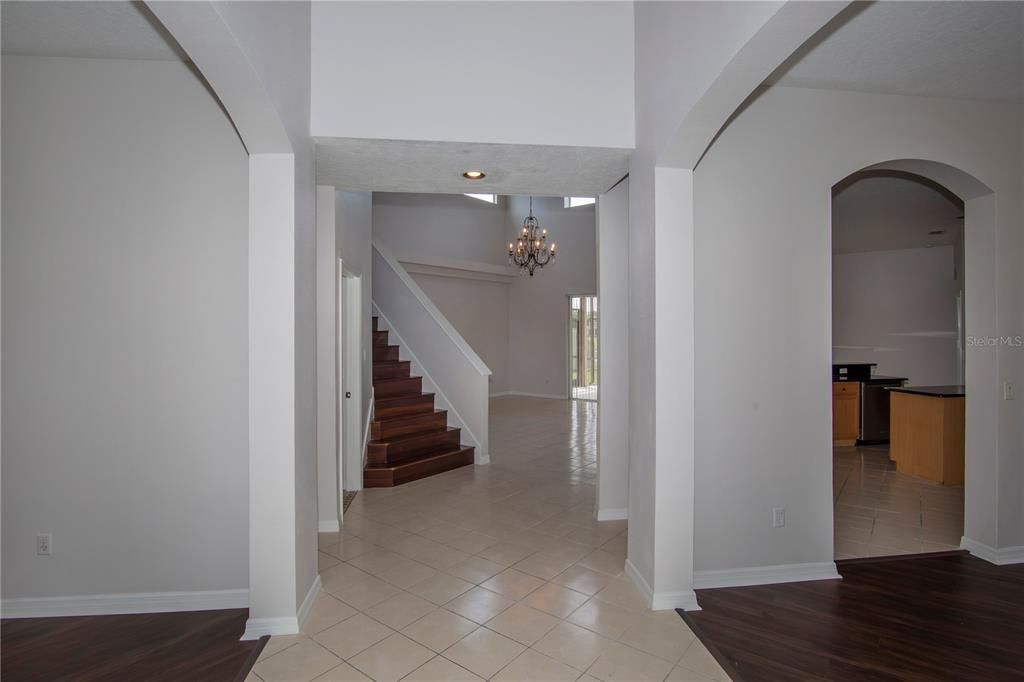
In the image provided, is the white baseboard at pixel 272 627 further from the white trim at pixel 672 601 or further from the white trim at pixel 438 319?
the white trim at pixel 438 319

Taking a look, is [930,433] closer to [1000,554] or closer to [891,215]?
[1000,554]

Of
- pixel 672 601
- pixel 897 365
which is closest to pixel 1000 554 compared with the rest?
pixel 672 601

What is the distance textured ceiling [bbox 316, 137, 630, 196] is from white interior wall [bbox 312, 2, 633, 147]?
0.27 feet

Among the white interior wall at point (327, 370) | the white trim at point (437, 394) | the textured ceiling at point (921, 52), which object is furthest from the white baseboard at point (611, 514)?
the textured ceiling at point (921, 52)

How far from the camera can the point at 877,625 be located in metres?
2.53

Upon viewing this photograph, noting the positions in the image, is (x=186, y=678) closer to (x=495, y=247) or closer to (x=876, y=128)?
(x=876, y=128)

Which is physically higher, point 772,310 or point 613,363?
point 772,310

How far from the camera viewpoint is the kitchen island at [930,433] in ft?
16.2

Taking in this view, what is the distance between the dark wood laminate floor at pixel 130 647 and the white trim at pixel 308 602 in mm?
192

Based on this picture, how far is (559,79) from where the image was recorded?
294 cm

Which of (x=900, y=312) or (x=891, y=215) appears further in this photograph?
(x=900, y=312)

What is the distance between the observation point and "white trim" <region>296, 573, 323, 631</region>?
256 centimetres

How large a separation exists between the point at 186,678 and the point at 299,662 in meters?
0.43

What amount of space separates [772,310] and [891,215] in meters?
4.22
